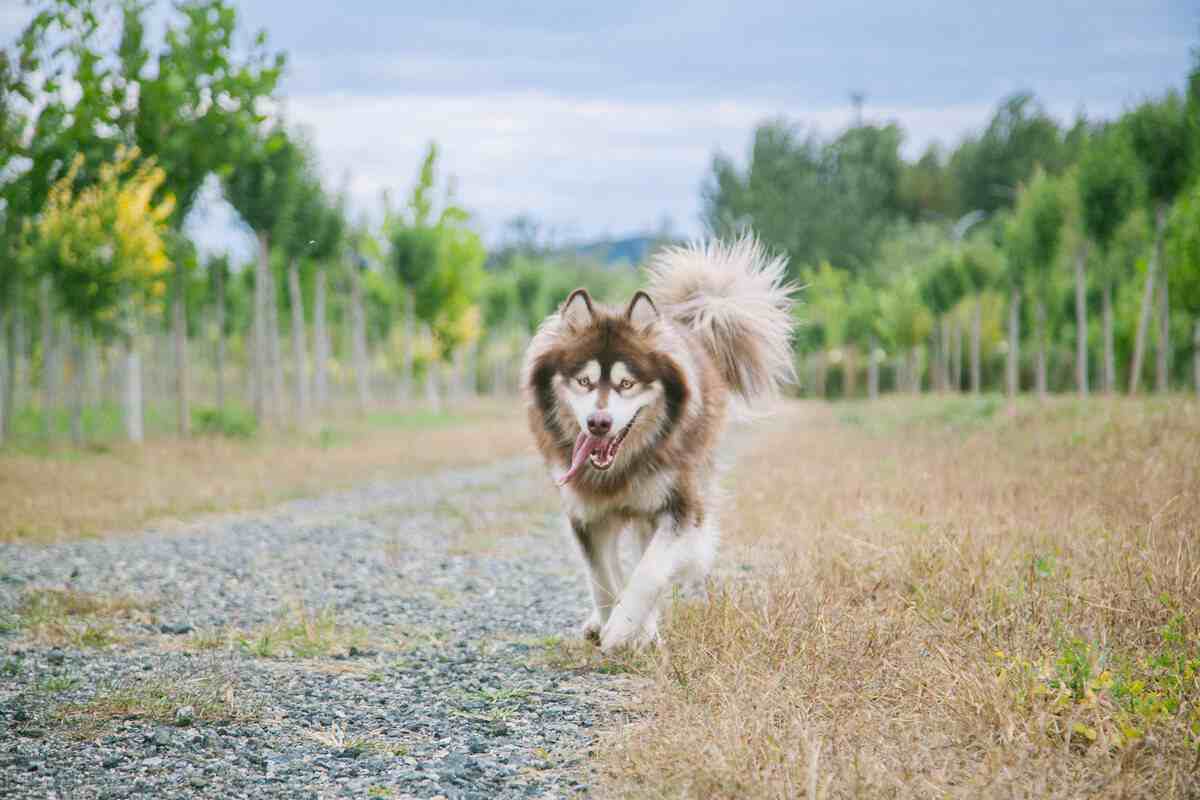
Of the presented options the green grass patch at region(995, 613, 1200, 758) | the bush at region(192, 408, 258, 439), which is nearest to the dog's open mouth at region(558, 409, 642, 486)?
the green grass patch at region(995, 613, 1200, 758)

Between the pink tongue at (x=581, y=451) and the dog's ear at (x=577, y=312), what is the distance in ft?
2.11

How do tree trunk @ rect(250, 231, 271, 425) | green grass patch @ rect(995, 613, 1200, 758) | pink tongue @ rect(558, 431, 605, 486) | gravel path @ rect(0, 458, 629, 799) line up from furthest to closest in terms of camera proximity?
tree trunk @ rect(250, 231, 271, 425)
pink tongue @ rect(558, 431, 605, 486)
gravel path @ rect(0, 458, 629, 799)
green grass patch @ rect(995, 613, 1200, 758)

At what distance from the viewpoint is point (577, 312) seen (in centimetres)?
520

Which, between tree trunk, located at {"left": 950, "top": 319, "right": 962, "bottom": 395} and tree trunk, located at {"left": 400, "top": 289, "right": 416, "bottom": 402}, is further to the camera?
tree trunk, located at {"left": 950, "top": 319, "right": 962, "bottom": 395}

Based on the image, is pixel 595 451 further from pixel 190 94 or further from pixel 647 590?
pixel 190 94

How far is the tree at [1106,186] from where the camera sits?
22766 mm

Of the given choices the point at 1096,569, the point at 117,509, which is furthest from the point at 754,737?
the point at 117,509

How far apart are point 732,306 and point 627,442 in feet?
5.89

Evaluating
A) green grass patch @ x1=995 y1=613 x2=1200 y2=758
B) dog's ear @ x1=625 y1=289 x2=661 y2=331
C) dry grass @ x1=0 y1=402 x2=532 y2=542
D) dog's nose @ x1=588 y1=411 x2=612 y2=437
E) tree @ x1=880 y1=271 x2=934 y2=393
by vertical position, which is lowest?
dry grass @ x1=0 y1=402 x2=532 y2=542

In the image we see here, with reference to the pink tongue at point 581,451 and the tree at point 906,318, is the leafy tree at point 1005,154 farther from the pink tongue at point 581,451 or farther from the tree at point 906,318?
the pink tongue at point 581,451

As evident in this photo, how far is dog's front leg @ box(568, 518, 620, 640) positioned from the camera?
528 cm

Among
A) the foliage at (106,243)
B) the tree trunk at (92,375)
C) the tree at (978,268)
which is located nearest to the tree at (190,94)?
the foliage at (106,243)

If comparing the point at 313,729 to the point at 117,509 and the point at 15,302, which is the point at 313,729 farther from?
the point at 15,302

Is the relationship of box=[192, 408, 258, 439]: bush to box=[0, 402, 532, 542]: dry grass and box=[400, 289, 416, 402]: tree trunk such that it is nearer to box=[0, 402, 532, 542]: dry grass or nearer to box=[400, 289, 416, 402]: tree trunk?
box=[0, 402, 532, 542]: dry grass
